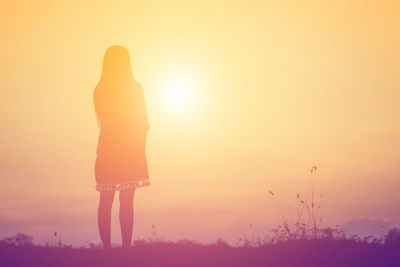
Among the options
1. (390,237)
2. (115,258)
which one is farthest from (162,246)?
(390,237)

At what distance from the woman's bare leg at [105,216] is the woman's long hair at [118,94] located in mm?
1446

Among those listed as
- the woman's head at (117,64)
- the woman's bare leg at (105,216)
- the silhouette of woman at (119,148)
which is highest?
the woman's head at (117,64)

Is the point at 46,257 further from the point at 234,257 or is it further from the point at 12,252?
the point at 234,257

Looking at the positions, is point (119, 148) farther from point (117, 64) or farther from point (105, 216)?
point (117, 64)

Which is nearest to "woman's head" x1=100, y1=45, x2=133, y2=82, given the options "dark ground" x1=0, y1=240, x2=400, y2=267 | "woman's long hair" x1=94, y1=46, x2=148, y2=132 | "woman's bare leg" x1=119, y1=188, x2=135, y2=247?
"woman's long hair" x1=94, y1=46, x2=148, y2=132

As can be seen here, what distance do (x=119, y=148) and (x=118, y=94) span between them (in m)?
1.13

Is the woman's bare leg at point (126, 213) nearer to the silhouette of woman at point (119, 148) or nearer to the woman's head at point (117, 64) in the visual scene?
the silhouette of woman at point (119, 148)

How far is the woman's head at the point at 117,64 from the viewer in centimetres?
1530

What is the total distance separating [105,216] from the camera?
1551cm

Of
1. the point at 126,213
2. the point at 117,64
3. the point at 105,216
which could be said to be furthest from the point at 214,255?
the point at 117,64

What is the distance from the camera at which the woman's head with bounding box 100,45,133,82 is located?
602 inches

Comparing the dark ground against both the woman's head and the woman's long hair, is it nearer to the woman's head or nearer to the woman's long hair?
the woman's long hair

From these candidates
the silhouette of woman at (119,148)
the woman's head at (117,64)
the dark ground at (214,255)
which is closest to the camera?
the dark ground at (214,255)

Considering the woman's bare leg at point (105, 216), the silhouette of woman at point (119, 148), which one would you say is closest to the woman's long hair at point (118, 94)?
the silhouette of woman at point (119, 148)
